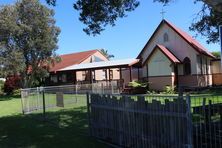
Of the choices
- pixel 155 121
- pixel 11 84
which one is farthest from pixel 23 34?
pixel 155 121

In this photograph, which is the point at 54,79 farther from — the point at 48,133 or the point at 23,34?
the point at 48,133

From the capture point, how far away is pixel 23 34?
40.2 metres

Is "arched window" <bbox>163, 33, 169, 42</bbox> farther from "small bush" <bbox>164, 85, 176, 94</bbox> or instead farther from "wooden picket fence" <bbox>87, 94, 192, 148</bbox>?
"wooden picket fence" <bbox>87, 94, 192, 148</bbox>

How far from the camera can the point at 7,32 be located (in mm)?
39812

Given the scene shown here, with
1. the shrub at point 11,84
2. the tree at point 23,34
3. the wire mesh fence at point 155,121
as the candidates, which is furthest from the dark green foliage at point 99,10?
the shrub at point 11,84

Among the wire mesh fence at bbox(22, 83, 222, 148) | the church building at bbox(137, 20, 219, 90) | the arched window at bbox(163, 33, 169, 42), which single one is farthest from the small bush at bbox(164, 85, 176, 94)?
the wire mesh fence at bbox(22, 83, 222, 148)

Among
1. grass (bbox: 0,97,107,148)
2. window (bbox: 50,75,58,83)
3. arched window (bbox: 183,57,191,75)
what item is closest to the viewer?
grass (bbox: 0,97,107,148)

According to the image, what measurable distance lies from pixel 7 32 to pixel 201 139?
114 feet

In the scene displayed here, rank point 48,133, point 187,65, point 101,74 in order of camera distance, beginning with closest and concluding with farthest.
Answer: point 48,133 < point 187,65 < point 101,74

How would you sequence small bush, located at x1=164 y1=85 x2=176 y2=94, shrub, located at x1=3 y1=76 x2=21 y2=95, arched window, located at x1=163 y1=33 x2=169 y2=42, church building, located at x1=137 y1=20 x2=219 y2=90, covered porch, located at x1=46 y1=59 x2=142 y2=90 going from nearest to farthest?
small bush, located at x1=164 y1=85 x2=176 y2=94, church building, located at x1=137 y1=20 x2=219 y2=90, arched window, located at x1=163 y1=33 x2=169 y2=42, covered porch, located at x1=46 y1=59 x2=142 y2=90, shrub, located at x1=3 y1=76 x2=21 y2=95

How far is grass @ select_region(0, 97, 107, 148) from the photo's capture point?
34.8ft

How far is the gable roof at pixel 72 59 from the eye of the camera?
51250 mm

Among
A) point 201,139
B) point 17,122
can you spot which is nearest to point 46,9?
point 17,122

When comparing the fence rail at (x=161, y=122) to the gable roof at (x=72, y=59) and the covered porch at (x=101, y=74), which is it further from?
the gable roof at (x=72, y=59)
